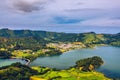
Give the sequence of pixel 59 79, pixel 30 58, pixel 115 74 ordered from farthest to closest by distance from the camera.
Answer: pixel 30 58 < pixel 115 74 < pixel 59 79

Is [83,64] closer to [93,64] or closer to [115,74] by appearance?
[93,64]

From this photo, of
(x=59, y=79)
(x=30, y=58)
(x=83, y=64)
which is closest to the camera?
(x=59, y=79)

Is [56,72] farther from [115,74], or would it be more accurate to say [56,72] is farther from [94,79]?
[115,74]

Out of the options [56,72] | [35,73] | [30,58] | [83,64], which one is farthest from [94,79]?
[30,58]

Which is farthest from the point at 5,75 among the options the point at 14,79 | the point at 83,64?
the point at 83,64

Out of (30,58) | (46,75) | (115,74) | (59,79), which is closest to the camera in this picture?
(59,79)

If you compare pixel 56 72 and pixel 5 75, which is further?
pixel 56 72

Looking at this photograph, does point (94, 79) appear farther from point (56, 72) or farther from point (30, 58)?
point (30, 58)

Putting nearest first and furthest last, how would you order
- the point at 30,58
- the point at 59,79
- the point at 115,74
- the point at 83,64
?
the point at 59,79 < the point at 115,74 < the point at 83,64 < the point at 30,58

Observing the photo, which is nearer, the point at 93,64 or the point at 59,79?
the point at 59,79
